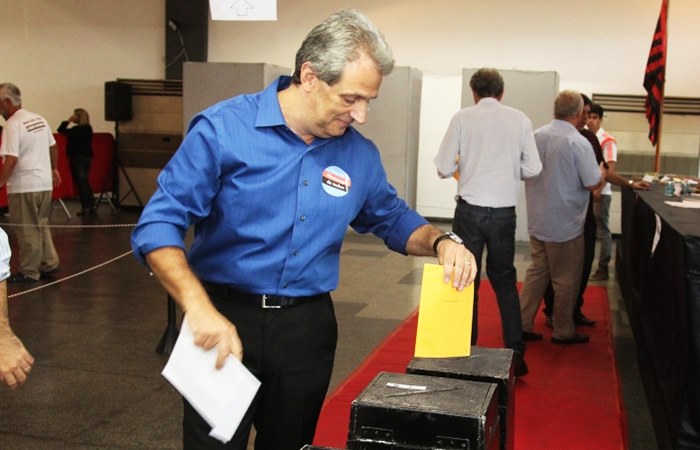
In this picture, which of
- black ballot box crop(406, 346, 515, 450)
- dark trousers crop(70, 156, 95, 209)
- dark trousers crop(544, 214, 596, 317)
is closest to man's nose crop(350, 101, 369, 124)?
black ballot box crop(406, 346, 515, 450)

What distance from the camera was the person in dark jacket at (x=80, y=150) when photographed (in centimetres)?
1280

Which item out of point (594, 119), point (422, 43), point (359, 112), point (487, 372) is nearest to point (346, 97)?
point (359, 112)

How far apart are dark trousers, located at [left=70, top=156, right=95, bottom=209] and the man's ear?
37.7 ft

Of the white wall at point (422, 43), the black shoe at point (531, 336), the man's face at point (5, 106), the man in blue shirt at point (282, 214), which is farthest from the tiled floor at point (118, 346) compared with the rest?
the white wall at point (422, 43)

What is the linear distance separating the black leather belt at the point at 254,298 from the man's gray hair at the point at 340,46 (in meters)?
0.60

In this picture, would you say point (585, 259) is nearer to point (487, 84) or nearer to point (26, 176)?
point (487, 84)

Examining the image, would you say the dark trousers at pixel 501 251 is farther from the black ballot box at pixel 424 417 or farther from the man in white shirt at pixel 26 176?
the man in white shirt at pixel 26 176

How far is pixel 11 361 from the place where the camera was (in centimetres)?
231

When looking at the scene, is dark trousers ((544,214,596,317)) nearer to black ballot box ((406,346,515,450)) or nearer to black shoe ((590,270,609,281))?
black shoe ((590,270,609,281))

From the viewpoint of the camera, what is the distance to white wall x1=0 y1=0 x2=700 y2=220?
1248 cm

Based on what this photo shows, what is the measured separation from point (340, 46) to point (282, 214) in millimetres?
465

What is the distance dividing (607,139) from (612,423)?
466 centimetres

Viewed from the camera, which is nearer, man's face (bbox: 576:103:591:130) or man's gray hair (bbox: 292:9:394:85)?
man's gray hair (bbox: 292:9:394:85)

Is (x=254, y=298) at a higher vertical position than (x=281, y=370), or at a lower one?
higher
